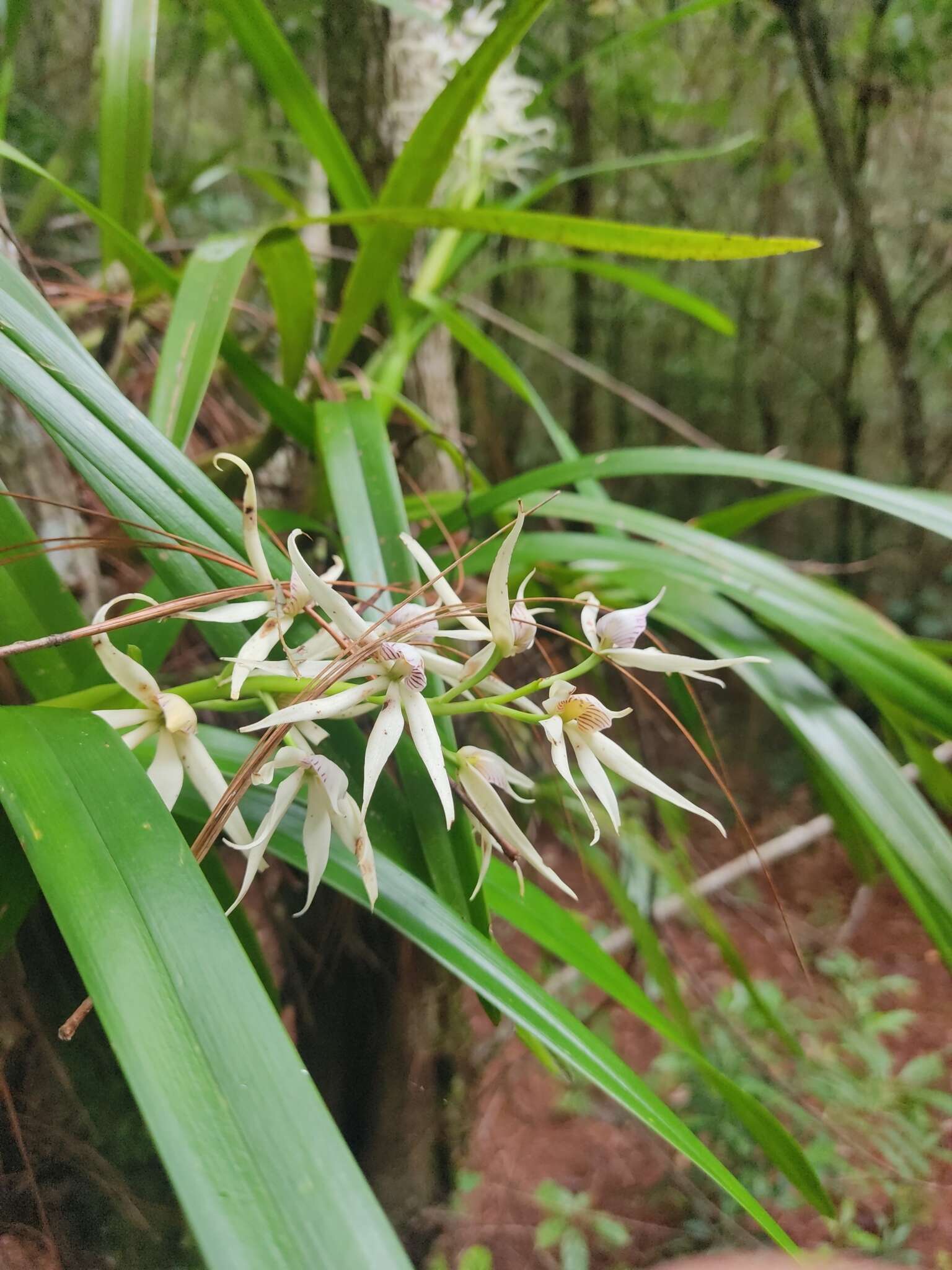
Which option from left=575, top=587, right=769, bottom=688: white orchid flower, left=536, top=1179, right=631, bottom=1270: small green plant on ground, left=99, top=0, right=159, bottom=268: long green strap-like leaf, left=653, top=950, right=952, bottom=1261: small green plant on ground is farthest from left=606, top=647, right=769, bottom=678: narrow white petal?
left=536, top=1179, right=631, bottom=1270: small green plant on ground

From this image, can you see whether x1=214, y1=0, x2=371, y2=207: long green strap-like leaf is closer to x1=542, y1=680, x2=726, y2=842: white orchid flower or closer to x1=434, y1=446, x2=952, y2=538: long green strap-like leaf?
x1=434, y1=446, x2=952, y2=538: long green strap-like leaf

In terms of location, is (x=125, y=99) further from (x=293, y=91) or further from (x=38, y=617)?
(x=38, y=617)

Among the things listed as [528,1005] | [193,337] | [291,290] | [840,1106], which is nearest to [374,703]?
[528,1005]

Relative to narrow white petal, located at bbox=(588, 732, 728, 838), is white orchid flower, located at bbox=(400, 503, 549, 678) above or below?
above

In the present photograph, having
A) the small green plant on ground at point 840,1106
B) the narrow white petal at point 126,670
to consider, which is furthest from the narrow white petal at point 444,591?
the small green plant on ground at point 840,1106

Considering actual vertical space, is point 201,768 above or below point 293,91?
below

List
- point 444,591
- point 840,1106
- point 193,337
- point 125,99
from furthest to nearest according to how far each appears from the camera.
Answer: point 840,1106, point 125,99, point 193,337, point 444,591

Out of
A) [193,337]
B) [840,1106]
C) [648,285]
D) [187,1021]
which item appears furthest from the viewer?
→ [840,1106]

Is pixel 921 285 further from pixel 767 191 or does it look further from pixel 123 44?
pixel 123 44
